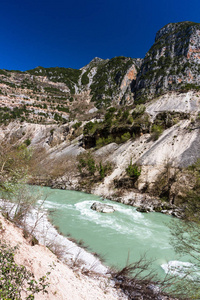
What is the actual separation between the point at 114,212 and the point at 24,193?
852 centimetres

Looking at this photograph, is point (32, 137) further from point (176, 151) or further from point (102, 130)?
point (176, 151)

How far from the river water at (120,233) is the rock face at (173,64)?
184 feet

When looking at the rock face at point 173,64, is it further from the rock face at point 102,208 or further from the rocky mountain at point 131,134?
the rock face at point 102,208

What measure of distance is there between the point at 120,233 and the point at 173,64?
8270 cm

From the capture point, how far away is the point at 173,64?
7056 cm

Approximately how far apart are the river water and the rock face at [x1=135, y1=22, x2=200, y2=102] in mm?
56001

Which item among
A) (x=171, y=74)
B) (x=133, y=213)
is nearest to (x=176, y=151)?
(x=133, y=213)

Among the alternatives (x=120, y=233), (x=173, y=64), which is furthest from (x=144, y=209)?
(x=173, y=64)

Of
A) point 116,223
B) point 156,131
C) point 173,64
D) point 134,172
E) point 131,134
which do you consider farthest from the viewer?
point 173,64

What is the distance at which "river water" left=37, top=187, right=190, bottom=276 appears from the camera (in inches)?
294

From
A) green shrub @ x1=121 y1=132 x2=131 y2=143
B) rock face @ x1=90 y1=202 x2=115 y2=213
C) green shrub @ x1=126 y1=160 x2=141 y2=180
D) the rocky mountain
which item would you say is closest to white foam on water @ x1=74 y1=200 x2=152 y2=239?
rock face @ x1=90 y1=202 x2=115 y2=213

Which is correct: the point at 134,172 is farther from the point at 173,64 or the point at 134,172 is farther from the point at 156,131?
the point at 173,64

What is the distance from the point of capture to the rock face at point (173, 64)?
64812 millimetres

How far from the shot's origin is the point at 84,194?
19766 mm
